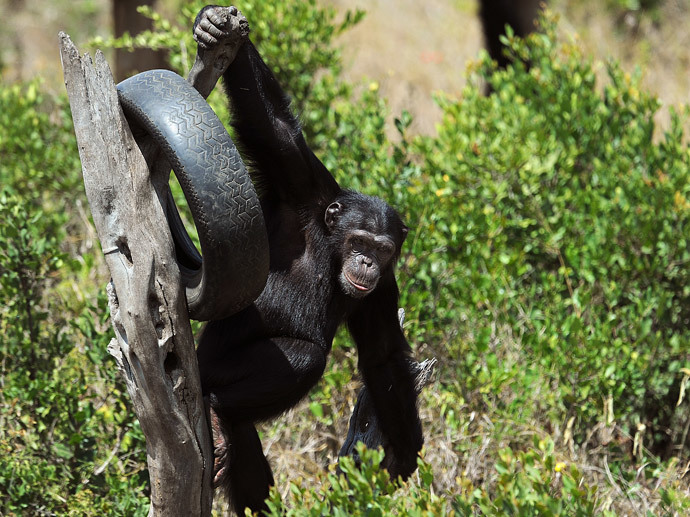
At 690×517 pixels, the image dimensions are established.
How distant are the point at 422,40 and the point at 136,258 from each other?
36.9 feet

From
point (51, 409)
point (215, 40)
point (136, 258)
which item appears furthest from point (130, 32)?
point (136, 258)

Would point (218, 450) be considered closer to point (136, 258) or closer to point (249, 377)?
point (249, 377)

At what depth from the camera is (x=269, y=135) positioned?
3.55 meters

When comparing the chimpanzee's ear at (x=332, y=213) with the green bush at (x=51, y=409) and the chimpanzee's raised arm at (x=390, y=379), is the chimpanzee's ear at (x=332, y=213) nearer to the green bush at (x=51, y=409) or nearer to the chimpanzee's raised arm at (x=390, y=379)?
the chimpanzee's raised arm at (x=390, y=379)

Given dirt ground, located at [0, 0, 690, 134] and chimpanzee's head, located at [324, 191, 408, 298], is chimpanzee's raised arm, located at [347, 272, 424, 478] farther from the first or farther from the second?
dirt ground, located at [0, 0, 690, 134]

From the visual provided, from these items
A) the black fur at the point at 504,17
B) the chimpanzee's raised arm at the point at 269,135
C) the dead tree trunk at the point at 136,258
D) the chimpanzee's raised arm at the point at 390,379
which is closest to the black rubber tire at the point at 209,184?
the dead tree trunk at the point at 136,258

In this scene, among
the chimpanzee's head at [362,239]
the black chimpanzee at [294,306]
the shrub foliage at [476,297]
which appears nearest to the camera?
the black chimpanzee at [294,306]

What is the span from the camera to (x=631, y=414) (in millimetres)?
5312

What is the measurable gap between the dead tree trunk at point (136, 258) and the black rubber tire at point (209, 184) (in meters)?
0.09

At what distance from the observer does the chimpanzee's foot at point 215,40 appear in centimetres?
296

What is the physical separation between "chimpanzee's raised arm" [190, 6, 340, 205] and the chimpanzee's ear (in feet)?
0.24

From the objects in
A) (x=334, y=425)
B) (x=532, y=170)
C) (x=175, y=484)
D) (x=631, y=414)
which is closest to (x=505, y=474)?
(x=175, y=484)

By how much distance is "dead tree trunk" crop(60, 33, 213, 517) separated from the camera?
2.89 m

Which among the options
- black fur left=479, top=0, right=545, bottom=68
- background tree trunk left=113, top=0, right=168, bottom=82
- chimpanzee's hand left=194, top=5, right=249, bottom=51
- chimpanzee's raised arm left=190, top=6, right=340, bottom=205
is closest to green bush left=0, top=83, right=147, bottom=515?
chimpanzee's raised arm left=190, top=6, right=340, bottom=205
